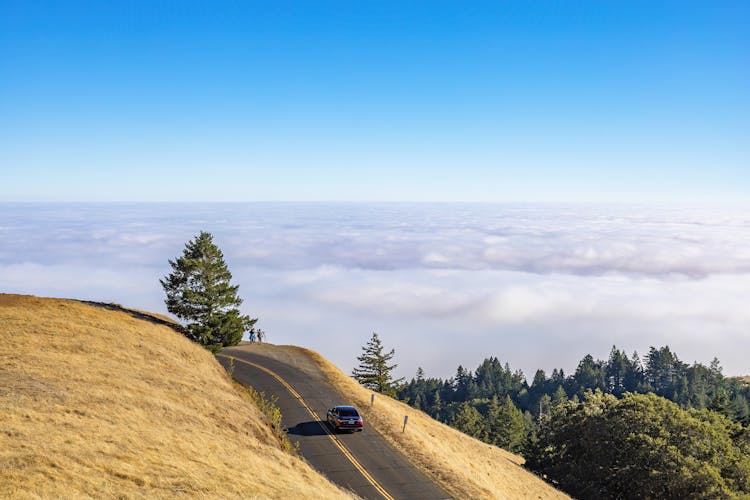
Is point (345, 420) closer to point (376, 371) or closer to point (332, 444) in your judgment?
point (332, 444)

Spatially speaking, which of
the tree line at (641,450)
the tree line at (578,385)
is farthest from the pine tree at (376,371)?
the tree line at (578,385)

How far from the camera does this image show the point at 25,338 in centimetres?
2452

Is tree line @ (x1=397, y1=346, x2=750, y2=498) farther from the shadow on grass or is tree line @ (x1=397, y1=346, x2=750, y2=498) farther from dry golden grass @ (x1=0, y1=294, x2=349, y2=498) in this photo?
the shadow on grass

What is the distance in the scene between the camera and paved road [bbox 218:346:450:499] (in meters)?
19.5

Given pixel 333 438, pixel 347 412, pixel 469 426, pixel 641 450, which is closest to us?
pixel 333 438

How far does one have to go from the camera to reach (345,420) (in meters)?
25.3

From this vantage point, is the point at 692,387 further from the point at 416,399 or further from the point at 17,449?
the point at 17,449

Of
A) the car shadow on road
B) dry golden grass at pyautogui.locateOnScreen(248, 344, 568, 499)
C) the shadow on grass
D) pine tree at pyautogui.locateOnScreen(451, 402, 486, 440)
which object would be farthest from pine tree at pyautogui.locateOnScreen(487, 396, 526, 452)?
the car shadow on road

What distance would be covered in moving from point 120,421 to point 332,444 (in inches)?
411

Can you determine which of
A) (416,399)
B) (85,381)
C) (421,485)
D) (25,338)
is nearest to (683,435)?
(421,485)

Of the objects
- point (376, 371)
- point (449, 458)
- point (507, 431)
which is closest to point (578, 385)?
point (507, 431)

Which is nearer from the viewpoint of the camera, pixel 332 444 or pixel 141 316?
pixel 332 444

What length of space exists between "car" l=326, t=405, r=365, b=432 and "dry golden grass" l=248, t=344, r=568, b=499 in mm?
1720

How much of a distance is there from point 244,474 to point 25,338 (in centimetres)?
1718
